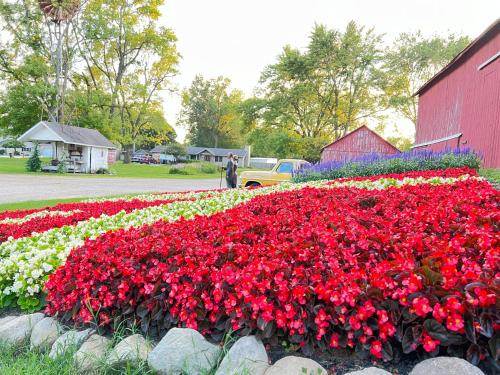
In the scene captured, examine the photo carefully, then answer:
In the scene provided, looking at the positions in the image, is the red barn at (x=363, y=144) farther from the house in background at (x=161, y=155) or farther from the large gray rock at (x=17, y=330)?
the house in background at (x=161, y=155)

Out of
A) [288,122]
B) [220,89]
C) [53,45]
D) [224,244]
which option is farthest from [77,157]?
[220,89]

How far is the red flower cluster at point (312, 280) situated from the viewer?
2021 millimetres

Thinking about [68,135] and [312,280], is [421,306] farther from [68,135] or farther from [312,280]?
[68,135]

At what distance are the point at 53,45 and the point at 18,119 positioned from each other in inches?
311

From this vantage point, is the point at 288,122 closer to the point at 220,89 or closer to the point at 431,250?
the point at 431,250

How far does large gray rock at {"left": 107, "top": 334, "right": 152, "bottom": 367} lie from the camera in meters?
2.44

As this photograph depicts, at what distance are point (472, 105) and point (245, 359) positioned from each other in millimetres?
14226

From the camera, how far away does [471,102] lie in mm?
13438

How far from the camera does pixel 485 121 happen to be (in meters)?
12.1

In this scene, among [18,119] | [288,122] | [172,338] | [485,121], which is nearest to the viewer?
[172,338]

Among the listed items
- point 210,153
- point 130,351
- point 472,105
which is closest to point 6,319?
point 130,351

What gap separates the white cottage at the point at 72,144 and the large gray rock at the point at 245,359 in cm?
3229

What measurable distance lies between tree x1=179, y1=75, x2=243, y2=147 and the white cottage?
4903cm

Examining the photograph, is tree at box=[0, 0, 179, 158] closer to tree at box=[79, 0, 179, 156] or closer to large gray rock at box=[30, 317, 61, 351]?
tree at box=[79, 0, 179, 156]
